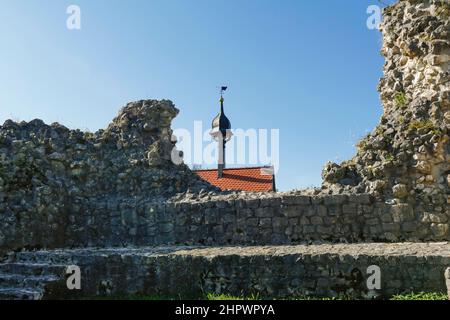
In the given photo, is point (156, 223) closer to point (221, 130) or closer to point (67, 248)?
point (67, 248)

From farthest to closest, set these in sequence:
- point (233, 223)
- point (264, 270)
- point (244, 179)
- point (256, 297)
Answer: point (244, 179) < point (233, 223) < point (264, 270) < point (256, 297)

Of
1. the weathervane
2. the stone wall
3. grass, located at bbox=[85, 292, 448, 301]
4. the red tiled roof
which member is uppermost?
the weathervane

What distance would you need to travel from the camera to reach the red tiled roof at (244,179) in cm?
2059

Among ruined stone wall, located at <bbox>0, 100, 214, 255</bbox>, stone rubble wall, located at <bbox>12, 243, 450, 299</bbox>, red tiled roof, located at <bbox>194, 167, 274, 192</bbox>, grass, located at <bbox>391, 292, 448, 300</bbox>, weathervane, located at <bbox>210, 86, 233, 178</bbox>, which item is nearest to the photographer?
grass, located at <bbox>391, 292, 448, 300</bbox>

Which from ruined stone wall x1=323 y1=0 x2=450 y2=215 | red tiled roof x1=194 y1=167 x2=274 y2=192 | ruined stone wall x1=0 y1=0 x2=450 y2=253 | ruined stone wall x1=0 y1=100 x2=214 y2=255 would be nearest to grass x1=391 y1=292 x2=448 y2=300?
ruined stone wall x1=0 y1=0 x2=450 y2=253

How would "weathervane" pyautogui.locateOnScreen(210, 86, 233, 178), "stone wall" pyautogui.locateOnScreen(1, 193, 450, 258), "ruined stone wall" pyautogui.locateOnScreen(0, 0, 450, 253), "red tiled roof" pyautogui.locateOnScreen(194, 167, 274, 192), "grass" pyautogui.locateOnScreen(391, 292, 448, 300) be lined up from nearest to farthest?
1. "grass" pyautogui.locateOnScreen(391, 292, 448, 300)
2. "stone wall" pyautogui.locateOnScreen(1, 193, 450, 258)
3. "ruined stone wall" pyautogui.locateOnScreen(0, 0, 450, 253)
4. "red tiled roof" pyautogui.locateOnScreen(194, 167, 274, 192)
5. "weathervane" pyautogui.locateOnScreen(210, 86, 233, 178)

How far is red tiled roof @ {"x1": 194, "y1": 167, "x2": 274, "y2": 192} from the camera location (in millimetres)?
20594

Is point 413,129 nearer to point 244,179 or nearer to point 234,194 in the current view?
point 234,194

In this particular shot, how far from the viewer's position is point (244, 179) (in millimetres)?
21516

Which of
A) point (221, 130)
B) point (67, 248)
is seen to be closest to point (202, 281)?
point (67, 248)

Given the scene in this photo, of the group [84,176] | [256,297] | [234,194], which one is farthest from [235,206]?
[84,176]

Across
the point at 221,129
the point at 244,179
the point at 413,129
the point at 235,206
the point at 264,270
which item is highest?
the point at 221,129

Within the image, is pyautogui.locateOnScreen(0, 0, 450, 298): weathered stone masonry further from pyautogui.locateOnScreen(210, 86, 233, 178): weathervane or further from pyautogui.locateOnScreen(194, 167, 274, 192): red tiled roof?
pyautogui.locateOnScreen(210, 86, 233, 178): weathervane
